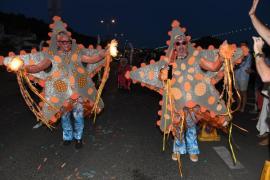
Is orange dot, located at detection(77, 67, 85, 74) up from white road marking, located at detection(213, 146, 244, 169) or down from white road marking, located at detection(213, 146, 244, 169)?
up

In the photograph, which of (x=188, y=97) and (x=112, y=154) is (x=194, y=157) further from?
(x=112, y=154)

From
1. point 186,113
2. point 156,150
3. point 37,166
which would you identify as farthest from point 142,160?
point 37,166

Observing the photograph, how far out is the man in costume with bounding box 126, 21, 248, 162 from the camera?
190 inches

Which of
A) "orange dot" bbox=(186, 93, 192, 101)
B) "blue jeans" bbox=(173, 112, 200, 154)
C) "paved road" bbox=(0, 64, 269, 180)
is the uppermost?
"orange dot" bbox=(186, 93, 192, 101)

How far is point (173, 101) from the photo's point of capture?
4.90 meters

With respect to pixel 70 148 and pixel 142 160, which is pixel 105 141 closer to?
pixel 70 148

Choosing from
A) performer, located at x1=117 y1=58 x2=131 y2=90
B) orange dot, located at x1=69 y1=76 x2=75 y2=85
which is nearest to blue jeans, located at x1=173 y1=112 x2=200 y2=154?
orange dot, located at x1=69 y1=76 x2=75 y2=85

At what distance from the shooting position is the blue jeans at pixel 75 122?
18.2 feet

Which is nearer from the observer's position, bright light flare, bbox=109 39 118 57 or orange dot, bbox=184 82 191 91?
orange dot, bbox=184 82 191 91

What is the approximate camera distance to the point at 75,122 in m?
5.66

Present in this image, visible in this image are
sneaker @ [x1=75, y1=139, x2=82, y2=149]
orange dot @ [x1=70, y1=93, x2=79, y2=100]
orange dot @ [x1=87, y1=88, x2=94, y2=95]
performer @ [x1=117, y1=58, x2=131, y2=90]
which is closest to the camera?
orange dot @ [x1=70, y1=93, x2=79, y2=100]

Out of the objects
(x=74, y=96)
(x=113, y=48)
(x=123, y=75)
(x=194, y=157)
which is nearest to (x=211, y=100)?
(x=194, y=157)

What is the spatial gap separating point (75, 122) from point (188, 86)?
6.61 ft

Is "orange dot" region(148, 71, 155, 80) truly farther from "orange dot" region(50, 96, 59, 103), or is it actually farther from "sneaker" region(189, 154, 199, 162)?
"orange dot" region(50, 96, 59, 103)
